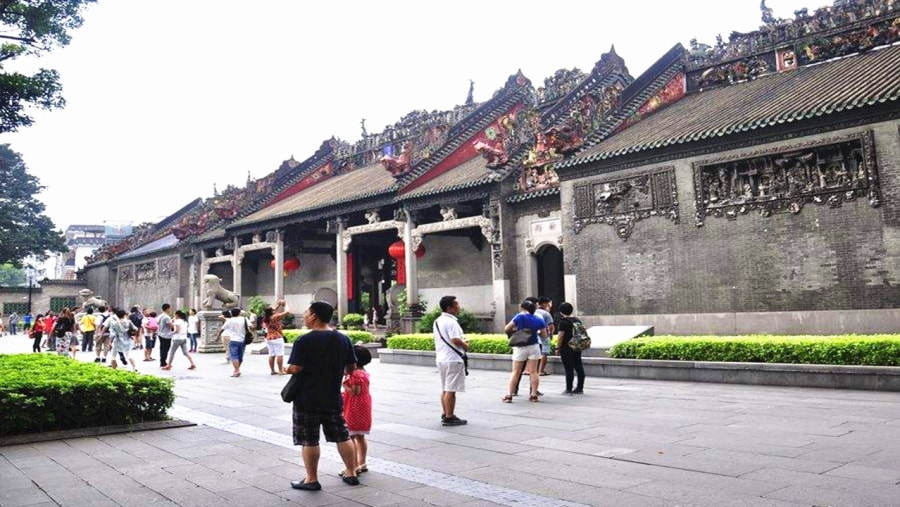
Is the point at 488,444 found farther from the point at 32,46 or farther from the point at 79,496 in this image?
the point at 32,46

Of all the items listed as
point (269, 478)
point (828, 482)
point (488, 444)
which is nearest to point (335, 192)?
point (488, 444)

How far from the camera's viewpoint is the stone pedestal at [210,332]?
69.0ft

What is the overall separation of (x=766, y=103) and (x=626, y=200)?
362 cm

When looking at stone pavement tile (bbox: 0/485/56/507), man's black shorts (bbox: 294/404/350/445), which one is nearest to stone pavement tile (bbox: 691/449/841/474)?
man's black shorts (bbox: 294/404/350/445)

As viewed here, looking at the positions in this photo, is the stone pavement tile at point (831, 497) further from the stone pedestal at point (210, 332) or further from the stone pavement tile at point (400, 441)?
the stone pedestal at point (210, 332)

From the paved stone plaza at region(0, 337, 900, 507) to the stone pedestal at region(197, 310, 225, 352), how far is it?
1253 cm

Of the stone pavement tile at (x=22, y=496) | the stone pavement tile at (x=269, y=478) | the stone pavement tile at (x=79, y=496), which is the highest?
the stone pavement tile at (x=22, y=496)

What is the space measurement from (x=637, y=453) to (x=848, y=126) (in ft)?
32.9

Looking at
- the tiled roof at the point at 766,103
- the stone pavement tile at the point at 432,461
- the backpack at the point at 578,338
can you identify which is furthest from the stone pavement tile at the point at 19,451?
the tiled roof at the point at 766,103

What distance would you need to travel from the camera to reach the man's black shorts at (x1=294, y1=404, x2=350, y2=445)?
4789 mm

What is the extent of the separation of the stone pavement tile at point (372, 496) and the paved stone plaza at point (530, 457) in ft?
0.05

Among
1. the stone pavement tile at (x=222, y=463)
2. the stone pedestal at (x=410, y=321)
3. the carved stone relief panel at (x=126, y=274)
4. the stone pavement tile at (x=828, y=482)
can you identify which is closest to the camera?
the stone pavement tile at (x=828, y=482)

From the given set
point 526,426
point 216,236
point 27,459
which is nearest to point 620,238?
point 526,426

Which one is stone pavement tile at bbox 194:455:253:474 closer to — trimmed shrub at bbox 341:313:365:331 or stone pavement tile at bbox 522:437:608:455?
stone pavement tile at bbox 522:437:608:455
